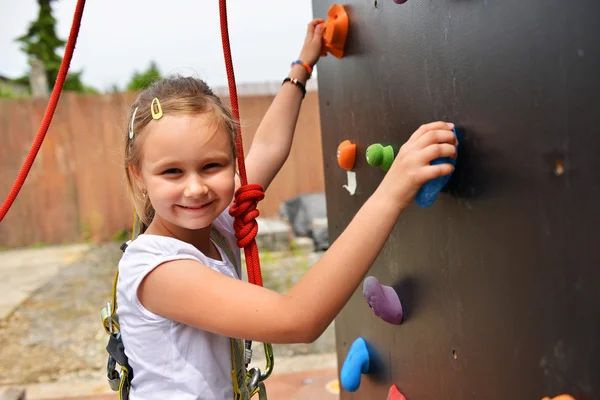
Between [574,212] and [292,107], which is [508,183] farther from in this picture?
[292,107]

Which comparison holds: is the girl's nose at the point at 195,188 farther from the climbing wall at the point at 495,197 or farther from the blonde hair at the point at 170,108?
the climbing wall at the point at 495,197

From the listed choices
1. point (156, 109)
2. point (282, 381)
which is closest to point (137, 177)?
point (156, 109)

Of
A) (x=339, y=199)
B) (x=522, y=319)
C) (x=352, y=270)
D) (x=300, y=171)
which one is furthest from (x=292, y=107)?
(x=300, y=171)

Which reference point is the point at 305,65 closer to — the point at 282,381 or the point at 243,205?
the point at 243,205

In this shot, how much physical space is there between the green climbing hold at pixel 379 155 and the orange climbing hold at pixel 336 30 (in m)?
0.34

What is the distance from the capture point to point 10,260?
5781mm

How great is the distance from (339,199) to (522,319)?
2.41 ft

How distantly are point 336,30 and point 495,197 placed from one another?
595mm

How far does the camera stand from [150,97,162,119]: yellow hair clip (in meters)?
0.83

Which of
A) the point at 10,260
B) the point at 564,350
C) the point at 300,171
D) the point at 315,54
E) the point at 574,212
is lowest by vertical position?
the point at 10,260

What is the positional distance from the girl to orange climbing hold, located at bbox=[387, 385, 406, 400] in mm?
309

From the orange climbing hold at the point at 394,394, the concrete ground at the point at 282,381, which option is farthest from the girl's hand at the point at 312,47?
the concrete ground at the point at 282,381

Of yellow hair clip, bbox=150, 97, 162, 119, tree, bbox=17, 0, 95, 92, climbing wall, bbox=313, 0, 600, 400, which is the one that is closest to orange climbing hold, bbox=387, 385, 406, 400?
climbing wall, bbox=313, 0, 600, 400

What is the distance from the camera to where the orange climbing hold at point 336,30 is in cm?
117
